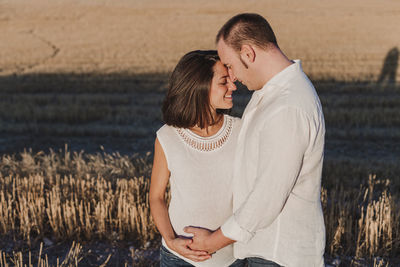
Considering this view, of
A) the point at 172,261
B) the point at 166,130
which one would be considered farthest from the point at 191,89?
the point at 172,261

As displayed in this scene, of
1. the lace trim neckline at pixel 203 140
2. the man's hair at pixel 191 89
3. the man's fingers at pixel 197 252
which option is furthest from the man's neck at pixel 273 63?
the man's fingers at pixel 197 252

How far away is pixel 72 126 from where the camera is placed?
430 inches

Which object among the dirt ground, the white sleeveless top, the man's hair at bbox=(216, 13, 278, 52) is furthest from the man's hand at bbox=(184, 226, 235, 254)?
the dirt ground

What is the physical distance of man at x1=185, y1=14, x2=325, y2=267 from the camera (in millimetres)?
1749

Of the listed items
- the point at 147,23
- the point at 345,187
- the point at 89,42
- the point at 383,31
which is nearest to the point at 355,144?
the point at 345,187

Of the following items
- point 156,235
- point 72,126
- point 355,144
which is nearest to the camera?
point 156,235

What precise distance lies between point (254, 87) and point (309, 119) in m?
0.39

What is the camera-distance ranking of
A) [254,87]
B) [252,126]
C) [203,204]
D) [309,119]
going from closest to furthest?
[309,119]
[252,126]
[254,87]
[203,204]

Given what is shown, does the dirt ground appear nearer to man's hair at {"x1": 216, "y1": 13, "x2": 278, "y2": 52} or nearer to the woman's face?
the woman's face

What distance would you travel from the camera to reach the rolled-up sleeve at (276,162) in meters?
1.73

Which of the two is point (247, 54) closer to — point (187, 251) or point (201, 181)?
point (201, 181)

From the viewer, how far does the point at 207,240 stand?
6.98 ft

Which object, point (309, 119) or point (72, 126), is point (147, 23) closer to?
point (72, 126)

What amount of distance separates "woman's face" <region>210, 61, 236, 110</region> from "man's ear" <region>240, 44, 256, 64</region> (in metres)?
0.42
